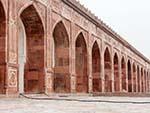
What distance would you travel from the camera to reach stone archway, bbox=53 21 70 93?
17.8 m

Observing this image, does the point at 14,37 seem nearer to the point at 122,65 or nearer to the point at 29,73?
the point at 29,73

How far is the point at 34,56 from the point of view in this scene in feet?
49.8

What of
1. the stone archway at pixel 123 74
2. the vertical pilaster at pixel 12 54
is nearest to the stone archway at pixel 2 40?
the vertical pilaster at pixel 12 54

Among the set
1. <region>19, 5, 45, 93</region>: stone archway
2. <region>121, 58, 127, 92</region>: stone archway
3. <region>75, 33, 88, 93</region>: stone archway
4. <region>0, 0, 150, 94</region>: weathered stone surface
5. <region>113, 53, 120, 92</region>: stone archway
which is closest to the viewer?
<region>0, 0, 150, 94</region>: weathered stone surface

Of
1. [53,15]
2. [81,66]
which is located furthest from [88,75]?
[53,15]

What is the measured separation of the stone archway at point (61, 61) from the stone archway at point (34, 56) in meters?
2.66

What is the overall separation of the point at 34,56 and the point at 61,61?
3.14 m

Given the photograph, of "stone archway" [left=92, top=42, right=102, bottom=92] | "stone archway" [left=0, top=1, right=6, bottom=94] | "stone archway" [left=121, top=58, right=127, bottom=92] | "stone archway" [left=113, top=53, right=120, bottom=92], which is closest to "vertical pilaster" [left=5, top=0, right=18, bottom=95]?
"stone archway" [left=0, top=1, right=6, bottom=94]

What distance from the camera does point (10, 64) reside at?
11.8m

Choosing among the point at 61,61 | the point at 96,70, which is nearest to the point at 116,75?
the point at 96,70

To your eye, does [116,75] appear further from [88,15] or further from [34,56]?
[34,56]

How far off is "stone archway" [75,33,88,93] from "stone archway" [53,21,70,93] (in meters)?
2.66

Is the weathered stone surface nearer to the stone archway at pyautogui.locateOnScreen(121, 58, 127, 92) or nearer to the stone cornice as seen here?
the stone cornice

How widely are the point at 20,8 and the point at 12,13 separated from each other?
85 cm
